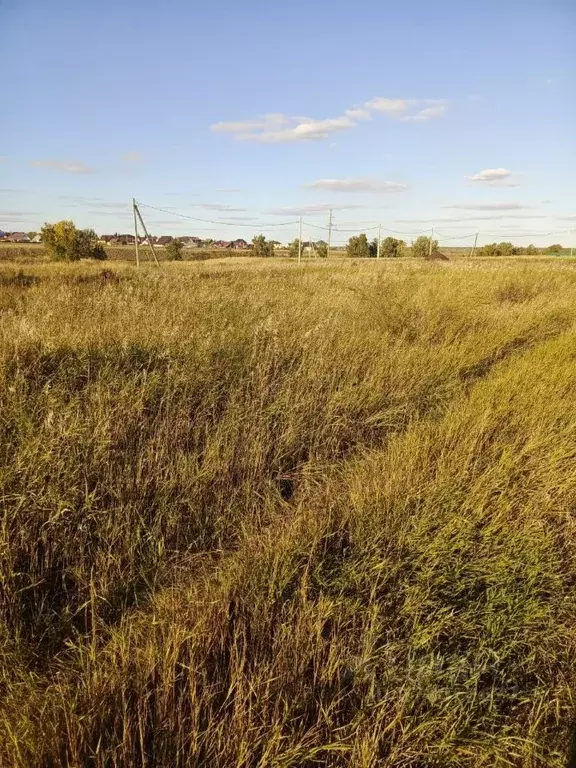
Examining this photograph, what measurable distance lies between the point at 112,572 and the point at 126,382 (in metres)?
1.54

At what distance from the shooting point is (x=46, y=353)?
3.25 meters

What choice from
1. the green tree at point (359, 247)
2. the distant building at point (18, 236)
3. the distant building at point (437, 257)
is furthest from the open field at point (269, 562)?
the distant building at point (18, 236)

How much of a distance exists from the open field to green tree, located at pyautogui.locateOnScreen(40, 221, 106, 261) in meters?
39.8

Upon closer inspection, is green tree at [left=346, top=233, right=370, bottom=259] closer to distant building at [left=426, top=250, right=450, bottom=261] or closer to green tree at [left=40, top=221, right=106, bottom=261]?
distant building at [left=426, top=250, right=450, bottom=261]

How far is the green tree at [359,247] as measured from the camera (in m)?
55.5

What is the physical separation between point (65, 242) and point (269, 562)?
143 ft

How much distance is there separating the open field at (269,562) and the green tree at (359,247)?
54406 millimetres

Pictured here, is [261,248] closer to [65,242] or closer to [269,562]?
[65,242]

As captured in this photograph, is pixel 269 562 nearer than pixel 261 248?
Yes

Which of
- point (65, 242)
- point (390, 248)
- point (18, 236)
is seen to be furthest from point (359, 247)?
point (18, 236)

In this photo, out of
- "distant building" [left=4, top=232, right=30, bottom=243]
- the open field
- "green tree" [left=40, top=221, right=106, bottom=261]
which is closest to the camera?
the open field

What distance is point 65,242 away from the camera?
38.7m

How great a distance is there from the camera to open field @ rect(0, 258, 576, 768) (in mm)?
1302

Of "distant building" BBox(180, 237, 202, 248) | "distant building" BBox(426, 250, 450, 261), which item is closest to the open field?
"distant building" BBox(426, 250, 450, 261)
